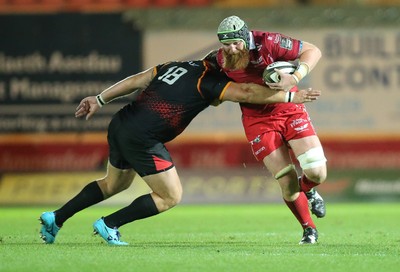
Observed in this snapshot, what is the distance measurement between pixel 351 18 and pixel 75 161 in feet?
15.2

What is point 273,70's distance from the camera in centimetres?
822

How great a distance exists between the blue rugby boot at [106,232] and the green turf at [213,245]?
0.30 ft

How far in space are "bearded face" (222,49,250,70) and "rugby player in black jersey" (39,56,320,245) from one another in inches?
5.1

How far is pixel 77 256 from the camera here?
7.44 m

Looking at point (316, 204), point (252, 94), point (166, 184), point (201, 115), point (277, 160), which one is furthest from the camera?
point (201, 115)

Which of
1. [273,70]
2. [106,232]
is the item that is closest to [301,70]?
[273,70]

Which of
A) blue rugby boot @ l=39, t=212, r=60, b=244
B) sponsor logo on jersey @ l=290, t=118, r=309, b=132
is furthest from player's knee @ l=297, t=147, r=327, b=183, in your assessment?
blue rugby boot @ l=39, t=212, r=60, b=244

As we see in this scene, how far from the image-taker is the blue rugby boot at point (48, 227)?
27.9 ft

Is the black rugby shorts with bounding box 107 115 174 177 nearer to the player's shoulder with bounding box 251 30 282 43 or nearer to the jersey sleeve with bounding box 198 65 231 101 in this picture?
the jersey sleeve with bounding box 198 65 231 101

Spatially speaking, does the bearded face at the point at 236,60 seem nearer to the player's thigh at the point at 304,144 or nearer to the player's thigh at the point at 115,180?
the player's thigh at the point at 304,144

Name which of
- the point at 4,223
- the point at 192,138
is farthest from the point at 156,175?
the point at 192,138

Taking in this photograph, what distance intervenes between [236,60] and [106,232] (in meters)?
1.75

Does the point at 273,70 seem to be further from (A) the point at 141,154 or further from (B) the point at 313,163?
(A) the point at 141,154

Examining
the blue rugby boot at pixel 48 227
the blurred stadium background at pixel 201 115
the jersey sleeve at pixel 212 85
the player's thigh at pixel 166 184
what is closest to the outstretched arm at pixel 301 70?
the jersey sleeve at pixel 212 85
